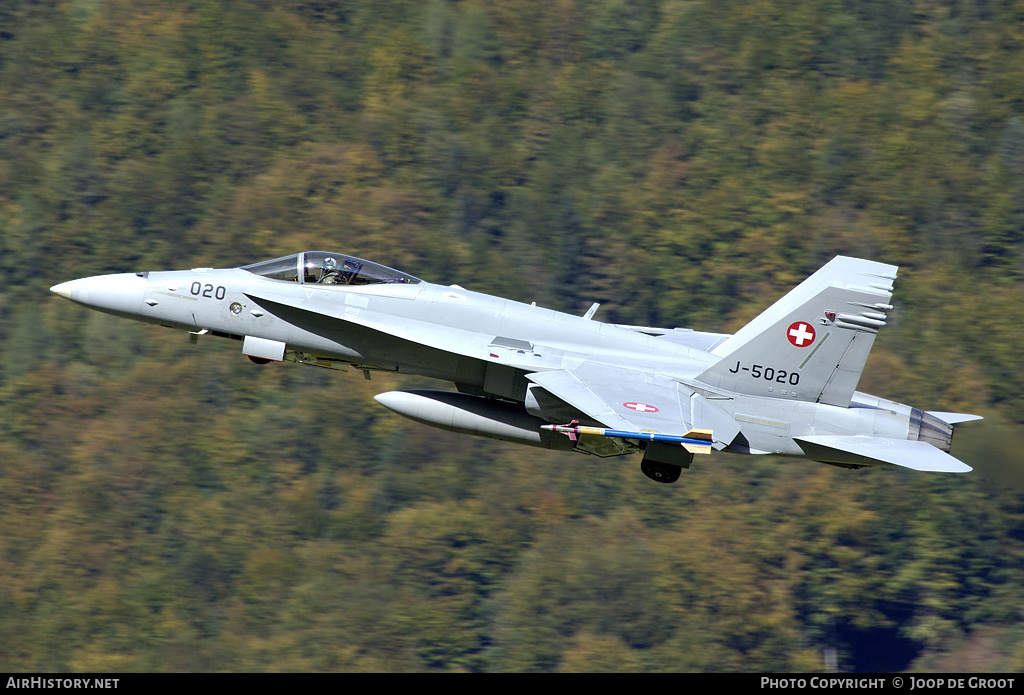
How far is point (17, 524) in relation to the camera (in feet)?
168

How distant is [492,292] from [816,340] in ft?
142

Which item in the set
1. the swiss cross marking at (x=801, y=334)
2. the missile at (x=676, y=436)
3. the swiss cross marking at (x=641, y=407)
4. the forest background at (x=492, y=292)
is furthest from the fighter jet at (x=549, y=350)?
the forest background at (x=492, y=292)

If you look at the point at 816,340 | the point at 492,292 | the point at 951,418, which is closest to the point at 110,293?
the point at 816,340

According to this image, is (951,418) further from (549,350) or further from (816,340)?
(549,350)

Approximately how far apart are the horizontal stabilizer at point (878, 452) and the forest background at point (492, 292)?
920 inches

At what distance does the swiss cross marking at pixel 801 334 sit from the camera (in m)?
17.0

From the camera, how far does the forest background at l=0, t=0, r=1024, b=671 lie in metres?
46.4

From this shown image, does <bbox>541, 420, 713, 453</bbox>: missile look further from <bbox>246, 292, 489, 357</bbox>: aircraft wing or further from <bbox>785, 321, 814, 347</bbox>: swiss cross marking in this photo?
<bbox>785, 321, 814, 347</bbox>: swiss cross marking

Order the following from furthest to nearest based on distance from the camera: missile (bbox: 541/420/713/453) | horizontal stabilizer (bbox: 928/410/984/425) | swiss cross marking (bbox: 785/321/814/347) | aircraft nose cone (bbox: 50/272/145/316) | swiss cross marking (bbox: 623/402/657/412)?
aircraft nose cone (bbox: 50/272/145/316), horizontal stabilizer (bbox: 928/410/984/425), swiss cross marking (bbox: 785/321/814/347), swiss cross marking (bbox: 623/402/657/412), missile (bbox: 541/420/713/453)

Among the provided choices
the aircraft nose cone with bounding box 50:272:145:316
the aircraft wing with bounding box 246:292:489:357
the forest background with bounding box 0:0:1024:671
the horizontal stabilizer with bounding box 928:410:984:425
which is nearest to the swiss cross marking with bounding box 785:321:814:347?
the horizontal stabilizer with bounding box 928:410:984:425

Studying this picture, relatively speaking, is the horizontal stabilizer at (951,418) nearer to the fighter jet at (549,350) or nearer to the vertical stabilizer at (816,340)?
the fighter jet at (549,350)

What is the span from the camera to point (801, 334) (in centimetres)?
1698

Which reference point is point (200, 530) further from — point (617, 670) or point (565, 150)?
point (565, 150)

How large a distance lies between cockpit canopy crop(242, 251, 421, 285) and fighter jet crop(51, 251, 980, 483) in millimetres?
21
